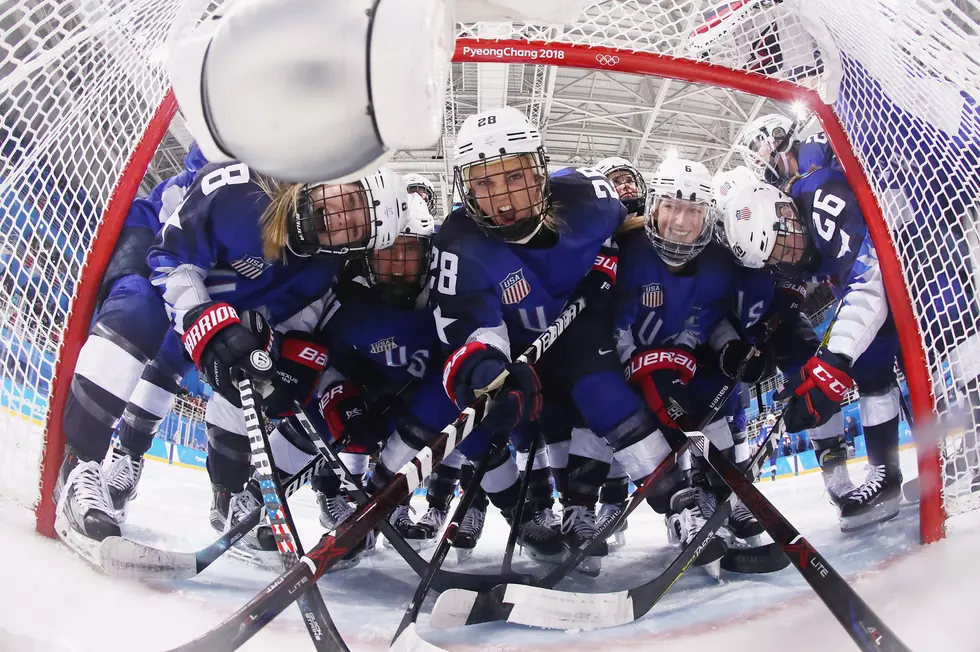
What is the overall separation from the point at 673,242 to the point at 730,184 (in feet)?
1.31

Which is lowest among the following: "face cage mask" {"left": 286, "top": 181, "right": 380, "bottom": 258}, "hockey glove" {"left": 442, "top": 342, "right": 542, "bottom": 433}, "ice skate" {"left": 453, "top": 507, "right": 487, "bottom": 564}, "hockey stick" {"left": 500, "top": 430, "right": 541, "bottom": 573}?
"ice skate" {"left": 453, "top": 507, "right": 487, "bottom": 564}

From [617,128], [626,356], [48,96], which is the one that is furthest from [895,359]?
[617,128]

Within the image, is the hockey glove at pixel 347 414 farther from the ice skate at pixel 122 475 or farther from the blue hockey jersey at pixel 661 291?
the blue hockey jersey at pixel 661 291

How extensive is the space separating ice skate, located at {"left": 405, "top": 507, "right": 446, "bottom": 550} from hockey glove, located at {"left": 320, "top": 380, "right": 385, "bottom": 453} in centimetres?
43

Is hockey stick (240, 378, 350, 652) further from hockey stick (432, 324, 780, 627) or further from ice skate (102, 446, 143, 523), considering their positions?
ice skate (102, 446, 143, 523)

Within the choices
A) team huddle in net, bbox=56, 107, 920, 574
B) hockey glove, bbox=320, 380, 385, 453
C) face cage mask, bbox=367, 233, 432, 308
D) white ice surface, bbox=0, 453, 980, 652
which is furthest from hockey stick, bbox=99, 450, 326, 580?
face cage mask, bbox=367, 233, 432, 308

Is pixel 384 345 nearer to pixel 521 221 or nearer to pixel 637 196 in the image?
pixel 521 221

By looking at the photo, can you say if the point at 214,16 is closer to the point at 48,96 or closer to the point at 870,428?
the point at 48,96

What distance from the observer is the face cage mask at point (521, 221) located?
1.91 m

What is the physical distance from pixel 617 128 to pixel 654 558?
883 cm

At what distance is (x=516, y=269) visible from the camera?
6.75ft

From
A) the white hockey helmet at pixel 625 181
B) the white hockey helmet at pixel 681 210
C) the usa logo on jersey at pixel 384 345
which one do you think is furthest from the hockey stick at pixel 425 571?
the white hockey helmet at pixel 625 181

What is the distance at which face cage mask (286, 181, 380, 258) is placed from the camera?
6.17 feet

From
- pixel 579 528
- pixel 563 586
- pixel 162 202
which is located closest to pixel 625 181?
pixel 579 528
